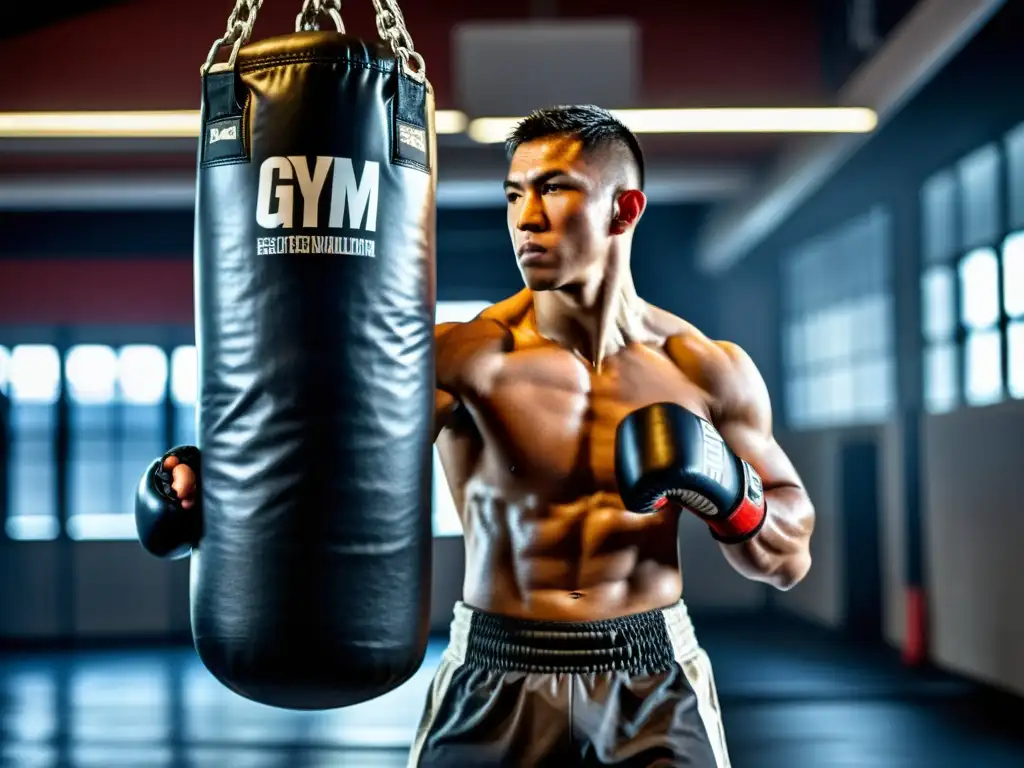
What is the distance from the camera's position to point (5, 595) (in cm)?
816

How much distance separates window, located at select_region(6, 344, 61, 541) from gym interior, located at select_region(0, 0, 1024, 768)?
0.02 metres

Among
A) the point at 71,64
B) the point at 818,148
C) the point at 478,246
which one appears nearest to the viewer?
the point at 818,148

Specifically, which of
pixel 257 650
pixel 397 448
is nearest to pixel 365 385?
pixel 397 448

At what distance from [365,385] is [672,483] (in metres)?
0.46

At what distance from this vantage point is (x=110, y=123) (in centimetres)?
461

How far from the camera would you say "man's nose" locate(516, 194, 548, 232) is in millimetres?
1755

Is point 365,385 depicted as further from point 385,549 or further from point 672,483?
point 672,483

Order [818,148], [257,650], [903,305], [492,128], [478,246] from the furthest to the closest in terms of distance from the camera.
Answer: [478,246] < [903,305] < [818,148] < [492,128] < [257,650]

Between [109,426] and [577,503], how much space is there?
708 centimetres

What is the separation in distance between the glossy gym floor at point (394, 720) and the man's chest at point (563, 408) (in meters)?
2.92

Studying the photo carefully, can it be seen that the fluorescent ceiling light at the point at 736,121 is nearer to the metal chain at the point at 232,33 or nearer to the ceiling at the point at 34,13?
the ceiling at the point at 34,13

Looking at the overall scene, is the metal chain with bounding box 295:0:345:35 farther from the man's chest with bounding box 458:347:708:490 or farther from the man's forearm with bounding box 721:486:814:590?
the man's forearm with bounding box 721:486:814:590

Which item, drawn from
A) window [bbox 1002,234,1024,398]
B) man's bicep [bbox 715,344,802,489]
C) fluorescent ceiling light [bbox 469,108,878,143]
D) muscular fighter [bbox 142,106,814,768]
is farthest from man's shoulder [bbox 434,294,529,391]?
window [bbox 1002,234,1024,398]

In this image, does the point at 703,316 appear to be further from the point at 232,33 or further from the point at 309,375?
the point at 309,375
